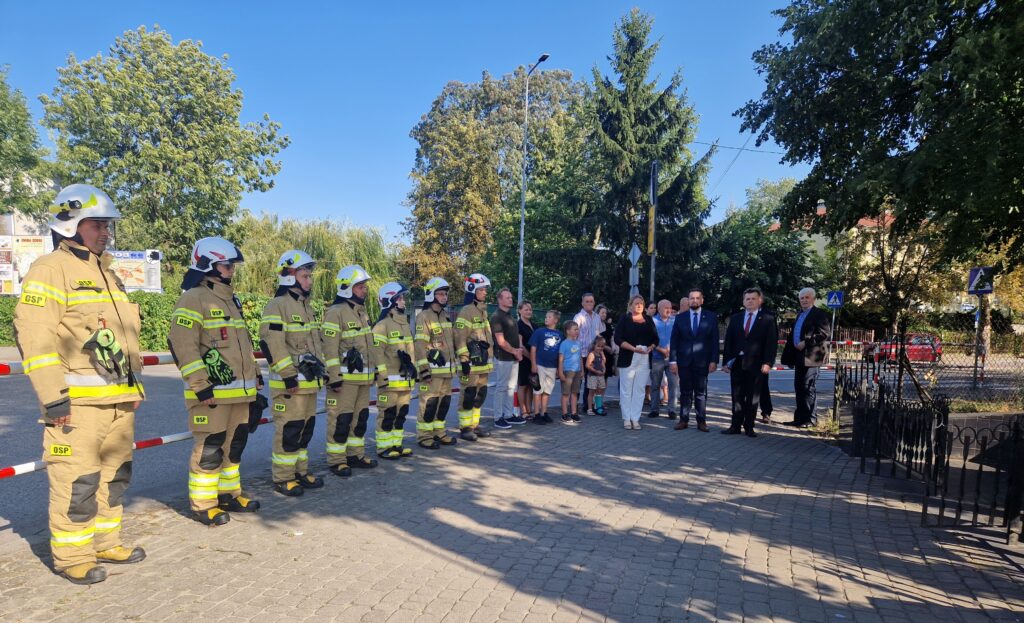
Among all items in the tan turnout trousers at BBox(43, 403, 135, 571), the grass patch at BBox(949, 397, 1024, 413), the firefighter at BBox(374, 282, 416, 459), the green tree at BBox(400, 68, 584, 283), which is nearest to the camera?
the tan turnout trousers at BBox(43, 403, 135, 571)

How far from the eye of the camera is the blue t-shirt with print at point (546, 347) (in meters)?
9.85

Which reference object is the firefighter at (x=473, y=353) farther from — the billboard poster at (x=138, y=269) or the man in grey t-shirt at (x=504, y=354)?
the billboard poster at (x=138, y=269)

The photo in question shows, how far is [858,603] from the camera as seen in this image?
377 centimetres

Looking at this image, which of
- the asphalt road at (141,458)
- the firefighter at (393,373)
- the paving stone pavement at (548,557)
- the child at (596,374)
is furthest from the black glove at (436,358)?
the child at (596,374)

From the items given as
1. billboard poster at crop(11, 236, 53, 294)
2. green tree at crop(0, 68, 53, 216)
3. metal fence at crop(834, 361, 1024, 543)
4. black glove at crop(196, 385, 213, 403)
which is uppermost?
green tree at crop(0, 68, 53, 216)

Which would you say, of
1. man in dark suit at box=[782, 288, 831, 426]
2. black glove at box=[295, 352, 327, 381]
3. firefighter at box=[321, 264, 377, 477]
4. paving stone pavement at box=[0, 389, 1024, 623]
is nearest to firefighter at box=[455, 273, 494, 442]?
paving stone pavement at box=[0, 389, 1024, 623]

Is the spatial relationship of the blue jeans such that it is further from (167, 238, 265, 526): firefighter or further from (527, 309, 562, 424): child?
(167, 238, 265, 526): firefighter

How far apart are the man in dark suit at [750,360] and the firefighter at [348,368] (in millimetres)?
5275

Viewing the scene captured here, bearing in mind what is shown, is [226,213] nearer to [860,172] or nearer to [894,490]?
[860,172]

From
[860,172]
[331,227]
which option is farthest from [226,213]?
[860,172]

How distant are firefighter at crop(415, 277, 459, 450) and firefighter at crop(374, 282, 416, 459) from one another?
0.46m

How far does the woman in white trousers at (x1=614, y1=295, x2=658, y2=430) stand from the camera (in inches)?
370

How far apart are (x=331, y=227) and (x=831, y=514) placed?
38.8 metres

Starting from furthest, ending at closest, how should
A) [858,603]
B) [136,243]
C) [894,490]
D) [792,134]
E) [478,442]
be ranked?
[136,243] < [792,134] < [478,442] < [894,490] < [858,603]
